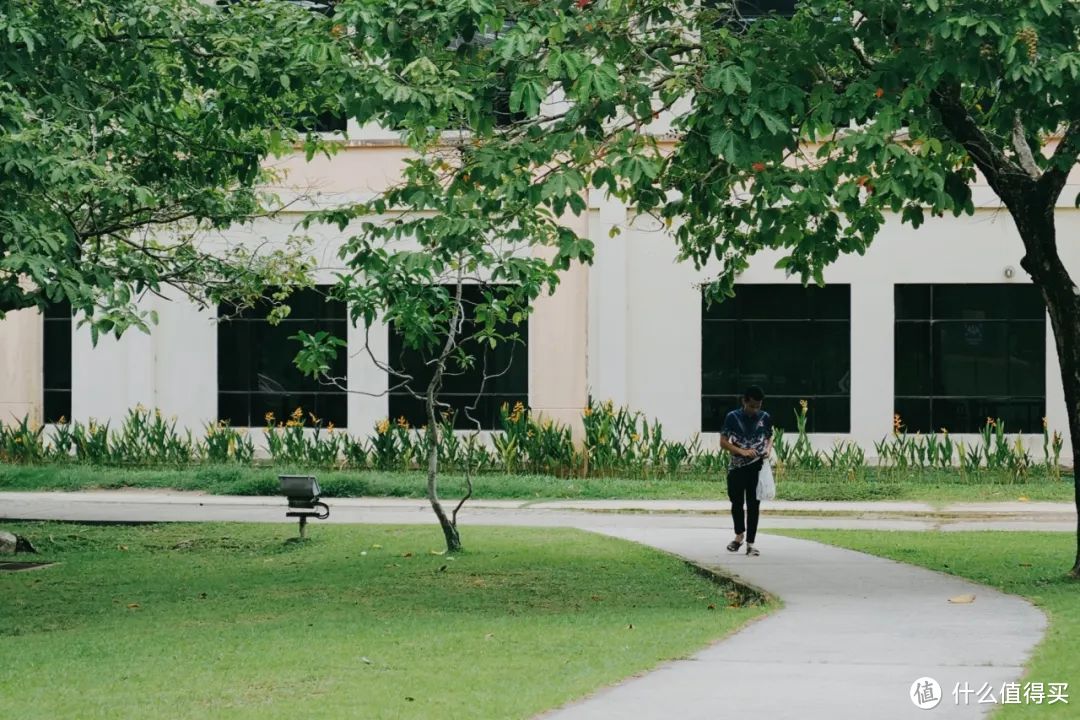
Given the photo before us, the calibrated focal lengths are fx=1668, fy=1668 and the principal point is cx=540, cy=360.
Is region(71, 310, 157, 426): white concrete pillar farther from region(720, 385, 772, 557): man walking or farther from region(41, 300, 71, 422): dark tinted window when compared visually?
region(720, 385, 772, 557): man walking

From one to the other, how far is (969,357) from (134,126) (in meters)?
15.4

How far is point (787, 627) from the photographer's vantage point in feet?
34.8

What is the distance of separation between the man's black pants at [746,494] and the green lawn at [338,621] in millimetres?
796

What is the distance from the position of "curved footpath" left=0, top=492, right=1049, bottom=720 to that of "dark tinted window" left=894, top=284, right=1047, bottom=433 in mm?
8143

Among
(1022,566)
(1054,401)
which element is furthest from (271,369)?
(1022,566)

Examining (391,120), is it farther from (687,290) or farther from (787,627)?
(687,290)

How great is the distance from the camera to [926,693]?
26.9ft

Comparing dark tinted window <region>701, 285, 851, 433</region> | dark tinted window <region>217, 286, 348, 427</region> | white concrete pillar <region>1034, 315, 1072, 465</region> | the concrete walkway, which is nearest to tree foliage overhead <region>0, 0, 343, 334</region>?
the concrete walkway

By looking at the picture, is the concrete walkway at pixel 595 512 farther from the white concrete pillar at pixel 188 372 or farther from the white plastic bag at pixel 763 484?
the white concrete pillar at pixel 188 372

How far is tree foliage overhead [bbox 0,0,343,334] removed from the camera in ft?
37.7

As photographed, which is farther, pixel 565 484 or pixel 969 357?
pixel 969 357

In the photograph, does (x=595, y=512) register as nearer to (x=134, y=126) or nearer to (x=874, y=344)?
(x=874, y=344)

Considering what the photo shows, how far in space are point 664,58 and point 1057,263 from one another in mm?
3667

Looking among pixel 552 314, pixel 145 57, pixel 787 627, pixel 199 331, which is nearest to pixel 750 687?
pixel 787 627
